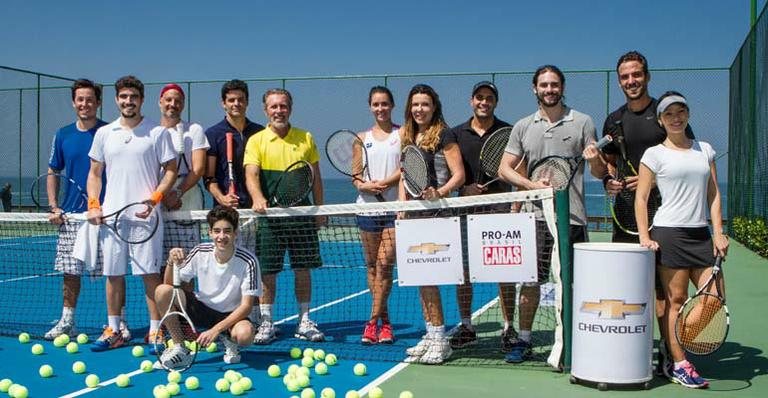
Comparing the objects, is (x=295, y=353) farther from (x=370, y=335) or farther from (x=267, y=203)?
(x=267, y=203)

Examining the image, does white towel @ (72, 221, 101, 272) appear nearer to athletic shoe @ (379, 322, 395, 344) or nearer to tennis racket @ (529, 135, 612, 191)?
athletic shoe @ (379, 322, 395, 344)

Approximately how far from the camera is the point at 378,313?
6027 mm

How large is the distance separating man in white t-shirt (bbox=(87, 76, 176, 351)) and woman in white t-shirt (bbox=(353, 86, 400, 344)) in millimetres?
1469

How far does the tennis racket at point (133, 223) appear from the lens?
5.72 meters

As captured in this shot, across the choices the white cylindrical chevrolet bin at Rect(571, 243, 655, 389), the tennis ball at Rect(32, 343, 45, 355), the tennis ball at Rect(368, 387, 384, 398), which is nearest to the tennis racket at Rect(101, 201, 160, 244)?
the tennis ball at Rect(32, 343, 45, 355)

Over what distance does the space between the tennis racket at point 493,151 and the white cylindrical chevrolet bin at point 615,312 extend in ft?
3.57

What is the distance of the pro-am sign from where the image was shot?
506 centimetres

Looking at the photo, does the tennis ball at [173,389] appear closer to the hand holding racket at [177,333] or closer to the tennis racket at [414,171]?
the hand holding racket at [177,333]

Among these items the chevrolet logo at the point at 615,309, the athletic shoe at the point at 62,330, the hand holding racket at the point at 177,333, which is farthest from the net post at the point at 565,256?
the athletic shoe at the point at 62,330

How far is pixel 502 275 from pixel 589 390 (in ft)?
2.97

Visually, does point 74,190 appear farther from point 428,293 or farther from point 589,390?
point 589,390

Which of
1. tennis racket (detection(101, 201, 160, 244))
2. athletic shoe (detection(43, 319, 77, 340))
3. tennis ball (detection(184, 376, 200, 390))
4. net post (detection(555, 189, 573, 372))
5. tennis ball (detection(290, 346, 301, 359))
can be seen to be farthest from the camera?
athletic shoe (detection(43, 319, 77, 340))

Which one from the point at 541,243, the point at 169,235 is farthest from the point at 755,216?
the point at 169,235

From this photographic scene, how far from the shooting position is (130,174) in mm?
5754
